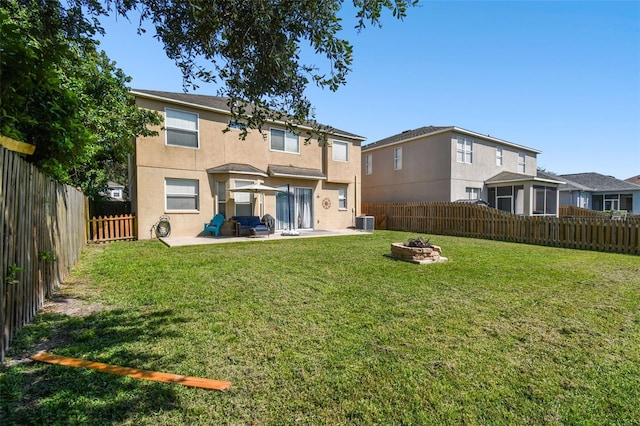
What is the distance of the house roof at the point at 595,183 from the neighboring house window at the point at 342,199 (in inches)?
961

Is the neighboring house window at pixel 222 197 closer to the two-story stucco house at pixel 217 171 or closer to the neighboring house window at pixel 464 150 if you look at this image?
the two-story stucco house at pixel 217 171

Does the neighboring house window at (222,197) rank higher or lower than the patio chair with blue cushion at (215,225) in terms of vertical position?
higher

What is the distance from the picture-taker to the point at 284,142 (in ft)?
55.7

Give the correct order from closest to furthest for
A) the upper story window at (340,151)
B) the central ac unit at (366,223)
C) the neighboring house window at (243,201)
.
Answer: the neighboring house window at (243,201)
the central ac unit at (366,223)
the upper story window at (340,151)

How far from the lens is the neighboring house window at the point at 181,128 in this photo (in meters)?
13.5

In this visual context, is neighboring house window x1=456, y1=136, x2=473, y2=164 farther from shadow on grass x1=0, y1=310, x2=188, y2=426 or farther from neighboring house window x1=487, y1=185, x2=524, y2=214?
shadow on grass x1=0, y1=310, x2=188, y2=426

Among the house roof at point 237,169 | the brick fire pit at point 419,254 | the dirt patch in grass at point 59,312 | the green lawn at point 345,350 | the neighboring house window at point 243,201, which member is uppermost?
the house roof at point 237,169

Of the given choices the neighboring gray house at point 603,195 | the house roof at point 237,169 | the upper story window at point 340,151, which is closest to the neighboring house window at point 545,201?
the neighboring gray house at point 603,195

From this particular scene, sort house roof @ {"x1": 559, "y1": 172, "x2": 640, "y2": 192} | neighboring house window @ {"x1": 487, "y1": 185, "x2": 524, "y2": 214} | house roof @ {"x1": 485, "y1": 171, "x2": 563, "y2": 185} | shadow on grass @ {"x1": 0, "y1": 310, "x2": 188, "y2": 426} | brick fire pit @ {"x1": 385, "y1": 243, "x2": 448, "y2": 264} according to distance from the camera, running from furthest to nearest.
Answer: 1. house roof @ {"x1": 559, "y1": 172, "x2": 640, "y2": 192}
2. neighboring house window @ {"x1": 487, "y1": 185, "x2": 524, "y2": 214}
3. house roof @ {"x1": 485, "y1": 171, "x2": 563, "y2": 185}
4. brick fire pit @ {"x1": 385, "y1": 243, "x2": 448, "y2": 264}
5. shadow on grass @ {"x1": 0, "y1": 310, "x2": 188, "y2": 426}

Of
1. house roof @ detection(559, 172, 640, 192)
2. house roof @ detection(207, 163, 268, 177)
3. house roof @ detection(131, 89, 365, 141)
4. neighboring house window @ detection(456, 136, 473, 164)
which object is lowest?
house roof @ detection(207, 163, 268, 177)

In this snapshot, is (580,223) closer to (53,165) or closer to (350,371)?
(350,371)

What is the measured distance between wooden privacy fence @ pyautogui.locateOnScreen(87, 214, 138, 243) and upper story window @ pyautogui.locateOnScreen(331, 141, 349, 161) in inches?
446

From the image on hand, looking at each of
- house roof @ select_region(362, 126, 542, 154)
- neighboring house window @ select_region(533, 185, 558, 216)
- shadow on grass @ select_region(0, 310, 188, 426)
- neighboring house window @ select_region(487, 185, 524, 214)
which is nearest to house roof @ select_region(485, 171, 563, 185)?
neighboring house window @ select_region(487, 185, 524, 214)

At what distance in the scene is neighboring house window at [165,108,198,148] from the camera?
533 inches
